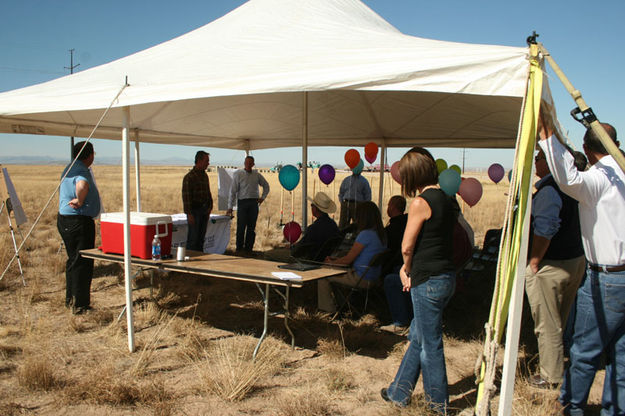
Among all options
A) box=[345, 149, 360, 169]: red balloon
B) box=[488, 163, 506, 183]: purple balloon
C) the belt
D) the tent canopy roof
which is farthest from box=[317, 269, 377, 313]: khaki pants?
box=[488, 163, 506, 183]: purple balloon

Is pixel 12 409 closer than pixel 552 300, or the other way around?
pixel 12 409

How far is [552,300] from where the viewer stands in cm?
314

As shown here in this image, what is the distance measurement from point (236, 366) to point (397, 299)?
70.1 inches

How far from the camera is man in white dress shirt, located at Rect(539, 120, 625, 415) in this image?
2.31 metres

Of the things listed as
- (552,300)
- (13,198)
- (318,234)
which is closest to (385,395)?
(552,300)

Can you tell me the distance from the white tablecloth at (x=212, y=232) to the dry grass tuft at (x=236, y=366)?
298 centimetres

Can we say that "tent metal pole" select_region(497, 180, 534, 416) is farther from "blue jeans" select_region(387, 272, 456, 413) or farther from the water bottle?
the water bottle

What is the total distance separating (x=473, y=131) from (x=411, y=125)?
100 centimetres

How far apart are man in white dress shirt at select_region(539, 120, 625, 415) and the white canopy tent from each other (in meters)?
0.49

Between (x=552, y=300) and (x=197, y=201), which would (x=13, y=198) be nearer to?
(x=197, y=201)

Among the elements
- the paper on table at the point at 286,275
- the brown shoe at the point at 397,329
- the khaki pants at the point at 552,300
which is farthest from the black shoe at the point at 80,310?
the khaki pants at the point at 552,300

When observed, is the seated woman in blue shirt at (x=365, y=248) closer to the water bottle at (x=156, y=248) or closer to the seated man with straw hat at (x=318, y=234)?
the seated man with straw hat at (x=318, y=234)

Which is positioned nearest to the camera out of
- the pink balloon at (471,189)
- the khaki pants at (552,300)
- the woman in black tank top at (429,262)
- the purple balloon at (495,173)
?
the woman in black tank top at (429,262)

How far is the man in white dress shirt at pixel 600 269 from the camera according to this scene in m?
2.31
